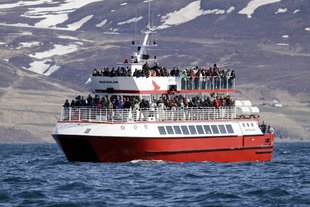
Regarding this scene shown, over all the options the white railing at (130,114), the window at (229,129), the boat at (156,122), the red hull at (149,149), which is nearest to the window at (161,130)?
the boat at (156,122)

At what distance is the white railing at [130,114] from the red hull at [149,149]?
1.49m

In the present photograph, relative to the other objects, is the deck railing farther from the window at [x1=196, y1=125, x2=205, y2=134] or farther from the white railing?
the window at [x1=196, y1=125, x2=205, y2=134]

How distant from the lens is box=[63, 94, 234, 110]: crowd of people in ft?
317

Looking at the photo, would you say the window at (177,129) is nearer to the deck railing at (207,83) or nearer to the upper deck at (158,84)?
the upper deck at (158,84)

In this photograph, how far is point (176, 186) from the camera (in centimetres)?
7775

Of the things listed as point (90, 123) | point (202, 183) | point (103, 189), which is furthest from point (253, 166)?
point (103, 189)

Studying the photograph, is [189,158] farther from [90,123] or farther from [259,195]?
[259,195]

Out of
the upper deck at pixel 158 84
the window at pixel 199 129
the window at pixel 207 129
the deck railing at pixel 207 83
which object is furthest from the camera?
the deck railing at pixel 207 83

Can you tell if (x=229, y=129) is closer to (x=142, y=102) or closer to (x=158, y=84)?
(x=158, y=84)

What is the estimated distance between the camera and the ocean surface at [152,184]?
7012 centimetres

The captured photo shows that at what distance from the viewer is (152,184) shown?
78688 millimetres

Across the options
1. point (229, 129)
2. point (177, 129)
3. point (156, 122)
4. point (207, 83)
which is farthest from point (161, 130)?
point (207, 83)

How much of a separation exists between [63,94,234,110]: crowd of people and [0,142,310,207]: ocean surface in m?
4.00

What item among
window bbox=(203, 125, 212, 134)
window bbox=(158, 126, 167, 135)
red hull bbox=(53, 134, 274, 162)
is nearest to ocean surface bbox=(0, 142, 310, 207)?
red hull bbox=(53, 134, 274, 162)
